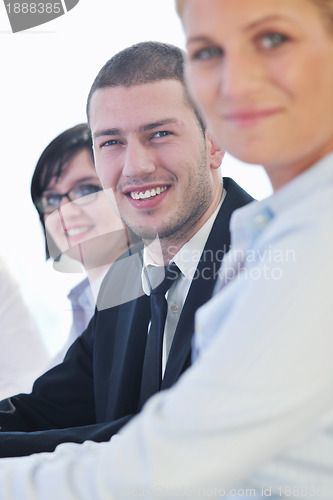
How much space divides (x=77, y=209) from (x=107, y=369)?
0.59 meters

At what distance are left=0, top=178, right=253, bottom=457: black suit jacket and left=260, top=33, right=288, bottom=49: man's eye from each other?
64 cm

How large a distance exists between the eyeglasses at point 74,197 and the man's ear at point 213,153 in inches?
16.0

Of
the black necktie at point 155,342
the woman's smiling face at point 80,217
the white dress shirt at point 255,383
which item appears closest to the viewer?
the white dress shirt at point 255,383

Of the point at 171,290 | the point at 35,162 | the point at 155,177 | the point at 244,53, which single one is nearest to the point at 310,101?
the point at 244,53

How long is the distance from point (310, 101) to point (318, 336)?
23 centimetres

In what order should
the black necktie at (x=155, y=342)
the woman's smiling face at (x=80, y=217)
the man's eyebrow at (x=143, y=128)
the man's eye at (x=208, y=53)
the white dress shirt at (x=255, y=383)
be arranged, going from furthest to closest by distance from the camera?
the woman's smiling face at (x=80, y=217)
the man's eyebrow at (x=143, y=128)
the black necktie at (x=155, y=342)
the man's eye at (x=208, y=53)
the white dress shirt at (x=255, y=383)

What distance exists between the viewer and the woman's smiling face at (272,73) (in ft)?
1.88

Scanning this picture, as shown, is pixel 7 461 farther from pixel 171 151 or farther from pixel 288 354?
pixel 171 151

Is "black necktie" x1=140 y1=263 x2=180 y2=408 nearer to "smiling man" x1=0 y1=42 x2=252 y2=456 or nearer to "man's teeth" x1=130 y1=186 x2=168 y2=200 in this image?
"smiling man" x1=0 y1=42 x2=252 y2=456

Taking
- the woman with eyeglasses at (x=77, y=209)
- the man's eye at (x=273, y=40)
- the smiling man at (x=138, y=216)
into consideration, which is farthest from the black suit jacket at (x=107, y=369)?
the man's eye at (x=273, y=40)

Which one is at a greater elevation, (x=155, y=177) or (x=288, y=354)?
(x=288, y=354)

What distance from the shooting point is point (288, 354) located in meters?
0.52

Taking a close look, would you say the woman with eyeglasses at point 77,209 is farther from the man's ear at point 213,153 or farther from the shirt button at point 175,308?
the shirt button at point 175,308

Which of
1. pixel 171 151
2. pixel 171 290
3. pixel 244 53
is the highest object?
pixel 244 53
